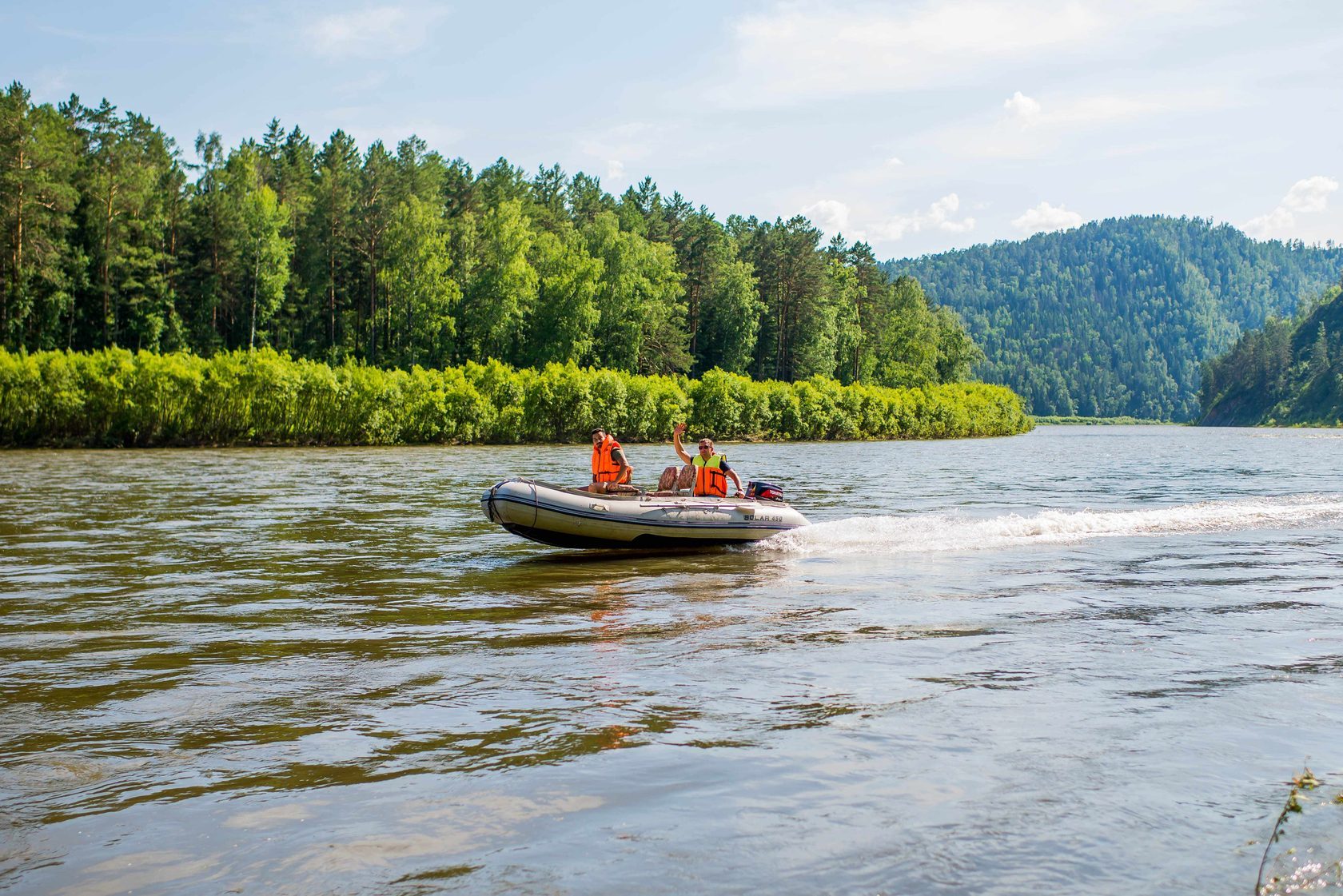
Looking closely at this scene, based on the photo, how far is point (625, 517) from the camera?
1602 cm

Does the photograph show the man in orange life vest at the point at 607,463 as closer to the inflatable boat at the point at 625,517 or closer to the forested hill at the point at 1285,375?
the inflatable boat at the point at 625,517

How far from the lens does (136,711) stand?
759 centimetres

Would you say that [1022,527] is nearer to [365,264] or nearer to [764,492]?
[764,492]

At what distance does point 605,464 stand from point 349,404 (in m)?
40.3

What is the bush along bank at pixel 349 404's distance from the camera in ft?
160

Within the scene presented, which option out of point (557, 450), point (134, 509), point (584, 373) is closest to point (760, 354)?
point (584, 373)

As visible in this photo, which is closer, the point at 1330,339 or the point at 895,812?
the point at 895,812

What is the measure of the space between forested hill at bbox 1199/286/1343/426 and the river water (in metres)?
134

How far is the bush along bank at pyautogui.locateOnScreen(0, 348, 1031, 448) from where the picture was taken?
160ft

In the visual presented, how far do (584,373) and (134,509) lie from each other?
4453cm

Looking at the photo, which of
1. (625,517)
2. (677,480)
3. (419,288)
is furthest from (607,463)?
(419,288)

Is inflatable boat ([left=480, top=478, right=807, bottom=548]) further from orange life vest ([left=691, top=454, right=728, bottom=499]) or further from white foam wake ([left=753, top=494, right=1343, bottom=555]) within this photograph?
white foam wake ([left=753, top=494, right=1343, bottom=555])

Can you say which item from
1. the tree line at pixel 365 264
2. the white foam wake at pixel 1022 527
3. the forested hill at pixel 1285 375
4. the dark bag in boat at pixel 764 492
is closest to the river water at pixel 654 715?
the white foam wake at pixel 1022 527

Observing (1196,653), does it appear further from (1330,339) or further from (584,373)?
(1330,339)
